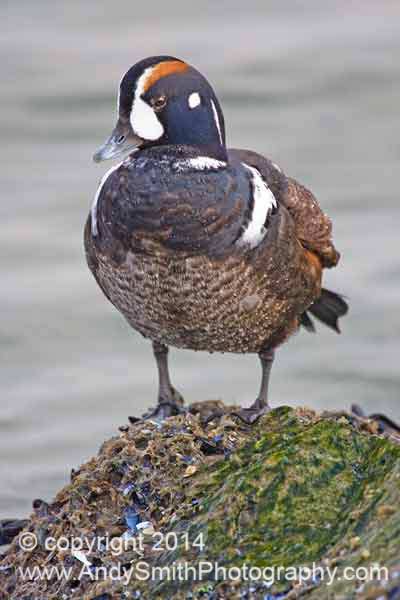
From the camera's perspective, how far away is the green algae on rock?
383cm

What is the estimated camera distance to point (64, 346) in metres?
8.59

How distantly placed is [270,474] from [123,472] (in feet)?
2.49

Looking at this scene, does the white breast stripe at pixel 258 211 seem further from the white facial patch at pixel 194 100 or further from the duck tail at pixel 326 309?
the duck tail at pixel 326 309

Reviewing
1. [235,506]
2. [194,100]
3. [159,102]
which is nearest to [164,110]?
[159,102]

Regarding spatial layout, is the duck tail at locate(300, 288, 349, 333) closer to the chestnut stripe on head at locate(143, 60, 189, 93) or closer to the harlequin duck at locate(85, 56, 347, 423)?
the harlequin duck at locate(85, 56, 347, 423)

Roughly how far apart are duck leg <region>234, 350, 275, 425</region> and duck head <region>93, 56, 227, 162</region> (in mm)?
1021

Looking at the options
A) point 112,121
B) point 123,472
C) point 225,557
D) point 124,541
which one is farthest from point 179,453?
point 112,121

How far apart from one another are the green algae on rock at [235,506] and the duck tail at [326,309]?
5.62 feet

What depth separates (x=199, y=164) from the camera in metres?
5.67

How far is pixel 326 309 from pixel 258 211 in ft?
4.31

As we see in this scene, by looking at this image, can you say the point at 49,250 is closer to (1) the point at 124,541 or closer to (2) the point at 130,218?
(2) the point at 130,218

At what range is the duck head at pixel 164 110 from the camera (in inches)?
221

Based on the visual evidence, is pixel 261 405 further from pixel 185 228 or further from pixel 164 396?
pixel 185 228

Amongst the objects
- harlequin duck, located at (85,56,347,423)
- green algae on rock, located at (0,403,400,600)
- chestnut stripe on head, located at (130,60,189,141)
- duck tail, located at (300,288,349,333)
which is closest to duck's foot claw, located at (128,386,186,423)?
harlequin duck, located at (85,56,347,423)
